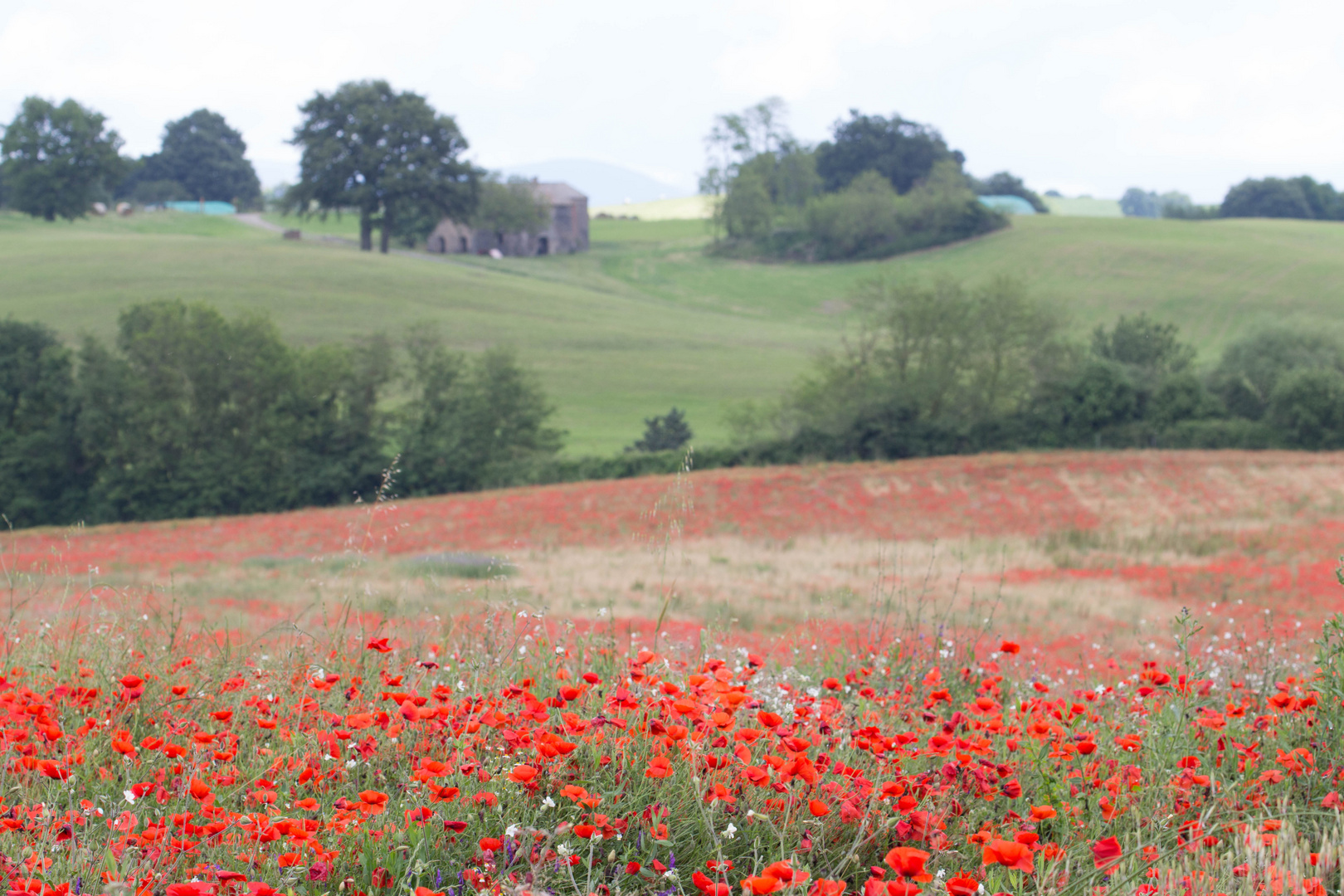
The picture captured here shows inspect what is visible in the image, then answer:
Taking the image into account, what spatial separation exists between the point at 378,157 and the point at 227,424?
44.0 meters

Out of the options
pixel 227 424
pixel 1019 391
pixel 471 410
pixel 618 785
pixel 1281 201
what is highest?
pixel 1281 201

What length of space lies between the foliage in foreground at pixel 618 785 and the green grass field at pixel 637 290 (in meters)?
31.0

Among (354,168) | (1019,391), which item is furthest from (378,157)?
(1019,391)

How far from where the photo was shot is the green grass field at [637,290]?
46.0 meters

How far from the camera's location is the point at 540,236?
282 ft

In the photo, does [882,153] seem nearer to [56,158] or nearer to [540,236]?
[540,236]

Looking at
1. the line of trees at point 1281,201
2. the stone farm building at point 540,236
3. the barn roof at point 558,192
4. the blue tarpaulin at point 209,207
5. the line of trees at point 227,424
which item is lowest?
the line of trees at point 227,424

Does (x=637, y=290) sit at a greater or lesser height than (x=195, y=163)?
lesser

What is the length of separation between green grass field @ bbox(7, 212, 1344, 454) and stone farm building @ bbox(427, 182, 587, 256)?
3079mm

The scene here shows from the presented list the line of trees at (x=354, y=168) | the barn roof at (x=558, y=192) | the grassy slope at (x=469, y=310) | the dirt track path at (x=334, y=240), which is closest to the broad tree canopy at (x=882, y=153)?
the barn roof at (x=558, y=192)

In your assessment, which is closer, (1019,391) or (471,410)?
(471,410)

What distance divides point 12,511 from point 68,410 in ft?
11.3

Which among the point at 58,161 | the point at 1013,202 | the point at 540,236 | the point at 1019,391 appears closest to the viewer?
the point at 1019,391

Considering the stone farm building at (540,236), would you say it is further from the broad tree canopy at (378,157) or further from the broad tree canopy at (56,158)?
the broad tree canopy at (56,158)
